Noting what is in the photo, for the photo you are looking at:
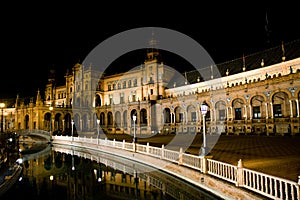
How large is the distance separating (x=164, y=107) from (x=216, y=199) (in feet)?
108

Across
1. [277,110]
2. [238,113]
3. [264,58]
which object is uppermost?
[264,58]

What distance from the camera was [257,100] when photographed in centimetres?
3136

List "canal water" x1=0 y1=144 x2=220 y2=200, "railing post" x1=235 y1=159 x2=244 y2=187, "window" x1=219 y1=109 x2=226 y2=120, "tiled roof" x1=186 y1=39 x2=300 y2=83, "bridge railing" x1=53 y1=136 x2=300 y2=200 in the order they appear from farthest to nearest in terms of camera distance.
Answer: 1. "window" x1=219 y1=109 x2=226 y2=120
2. "tiled roof" x1=186 y1=39 x2=300 y2=83
3. "canal water" x1=0 y1=144 x2=220 y2=200
4. "railing post" x1=235 y1=159 x2=244 y2=187
5. "bridge railing" x1=53 y1=136 x2=300 y2=200

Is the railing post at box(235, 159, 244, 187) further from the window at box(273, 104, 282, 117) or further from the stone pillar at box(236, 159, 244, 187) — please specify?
the window at box(273, 104, 282, 117)

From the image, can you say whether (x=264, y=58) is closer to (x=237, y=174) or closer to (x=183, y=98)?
(x=183, y=98)

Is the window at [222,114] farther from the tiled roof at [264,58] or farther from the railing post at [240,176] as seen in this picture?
the railing post at [240,176]

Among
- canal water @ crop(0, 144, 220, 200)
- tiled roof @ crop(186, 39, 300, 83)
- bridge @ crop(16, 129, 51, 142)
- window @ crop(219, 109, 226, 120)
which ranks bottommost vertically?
canal water @ crop(0, 144, 220, 200)

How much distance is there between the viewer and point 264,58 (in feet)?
128

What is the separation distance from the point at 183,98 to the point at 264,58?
15.1 metres

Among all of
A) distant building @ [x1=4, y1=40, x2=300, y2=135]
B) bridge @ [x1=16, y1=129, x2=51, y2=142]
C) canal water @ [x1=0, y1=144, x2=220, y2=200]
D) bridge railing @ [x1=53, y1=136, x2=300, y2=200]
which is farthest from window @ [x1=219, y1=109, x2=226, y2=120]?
bridge @ [x1=16, y1=129, x2=51, y2=142]

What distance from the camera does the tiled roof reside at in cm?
3460

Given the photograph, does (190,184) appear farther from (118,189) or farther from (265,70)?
(265,70)

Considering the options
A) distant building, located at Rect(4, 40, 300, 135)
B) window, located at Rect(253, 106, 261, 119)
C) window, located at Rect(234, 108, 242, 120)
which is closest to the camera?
distant building, located at Rect(4, 40, 300, 135)

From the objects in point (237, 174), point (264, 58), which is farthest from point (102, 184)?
Result: point (264, 58)
